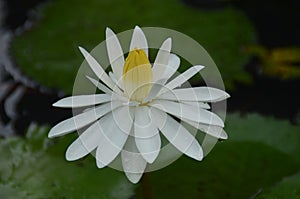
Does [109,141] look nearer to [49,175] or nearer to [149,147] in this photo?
A: [149,147]

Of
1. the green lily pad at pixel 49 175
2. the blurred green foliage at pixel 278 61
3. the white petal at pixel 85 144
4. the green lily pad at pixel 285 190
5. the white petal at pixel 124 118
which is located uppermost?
the white petal at pixel 124 118

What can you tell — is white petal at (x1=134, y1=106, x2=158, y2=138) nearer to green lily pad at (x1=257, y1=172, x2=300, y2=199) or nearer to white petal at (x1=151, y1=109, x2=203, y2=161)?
white petal at (x1=151, y1=109, x2=203, y2=161)

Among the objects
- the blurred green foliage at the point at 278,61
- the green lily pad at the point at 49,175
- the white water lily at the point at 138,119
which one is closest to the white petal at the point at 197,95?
the white water lily at the point at 138,119

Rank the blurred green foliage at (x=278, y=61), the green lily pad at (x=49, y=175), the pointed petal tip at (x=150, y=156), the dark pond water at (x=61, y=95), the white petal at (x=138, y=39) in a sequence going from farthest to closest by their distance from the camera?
the blurred green foliage at (x=278, y=61), the dark pond water at (x=61, y=95), the green lily pad at (x=49, y=175), the white petal at (x=138, y=39), the pointed petal tip at (x=150, y=156)

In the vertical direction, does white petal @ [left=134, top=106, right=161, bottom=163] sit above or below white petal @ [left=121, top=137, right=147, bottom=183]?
above

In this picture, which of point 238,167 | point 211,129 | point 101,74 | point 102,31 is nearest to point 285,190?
point 238,167

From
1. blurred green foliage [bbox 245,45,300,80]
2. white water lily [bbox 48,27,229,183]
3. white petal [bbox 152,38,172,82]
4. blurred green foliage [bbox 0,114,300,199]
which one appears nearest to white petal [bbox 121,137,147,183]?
white water lily [bbox 48,27,229,183]

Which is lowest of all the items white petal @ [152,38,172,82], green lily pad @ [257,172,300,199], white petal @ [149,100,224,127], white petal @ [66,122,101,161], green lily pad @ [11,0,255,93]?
green lily pad @ [11,0,255,93]

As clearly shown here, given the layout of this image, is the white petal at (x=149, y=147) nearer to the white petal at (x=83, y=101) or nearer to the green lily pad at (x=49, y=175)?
the white petal at (x=83, y=101)
